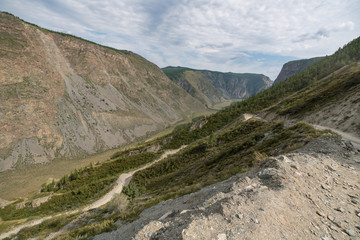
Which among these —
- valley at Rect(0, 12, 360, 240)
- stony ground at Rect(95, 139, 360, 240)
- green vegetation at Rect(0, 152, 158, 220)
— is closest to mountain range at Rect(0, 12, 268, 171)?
valley at Rect(0, 12, 360, 240)

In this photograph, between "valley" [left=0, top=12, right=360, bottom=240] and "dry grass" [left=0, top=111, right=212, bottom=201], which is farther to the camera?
"dry grass" [left=0, top=111, right=212, bottom=201]

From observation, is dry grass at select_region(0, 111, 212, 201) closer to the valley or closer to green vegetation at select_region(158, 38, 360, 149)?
the valley

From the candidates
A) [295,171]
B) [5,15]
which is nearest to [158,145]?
[295,171]

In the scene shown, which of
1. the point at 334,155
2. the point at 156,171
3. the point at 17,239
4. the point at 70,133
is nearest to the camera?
the point at 334,155

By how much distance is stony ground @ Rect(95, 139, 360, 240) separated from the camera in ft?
23.2

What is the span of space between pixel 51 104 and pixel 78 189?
352 ft

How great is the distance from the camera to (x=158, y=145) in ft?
310

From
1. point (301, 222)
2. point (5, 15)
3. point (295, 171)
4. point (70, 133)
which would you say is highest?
point (5, 15)

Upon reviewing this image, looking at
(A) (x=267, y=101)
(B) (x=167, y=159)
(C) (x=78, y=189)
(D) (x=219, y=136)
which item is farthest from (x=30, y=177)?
(A) (x=267, y=101)

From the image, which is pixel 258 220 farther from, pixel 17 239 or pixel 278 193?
pixel 17 239

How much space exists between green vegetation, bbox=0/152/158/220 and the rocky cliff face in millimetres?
50583

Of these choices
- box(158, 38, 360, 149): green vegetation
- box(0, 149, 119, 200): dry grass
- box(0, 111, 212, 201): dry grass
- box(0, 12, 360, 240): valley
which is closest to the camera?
box(0, 12, 360, 240): valley

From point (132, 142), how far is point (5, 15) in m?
155

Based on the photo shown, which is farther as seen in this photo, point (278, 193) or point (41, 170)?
point (41, 170)
